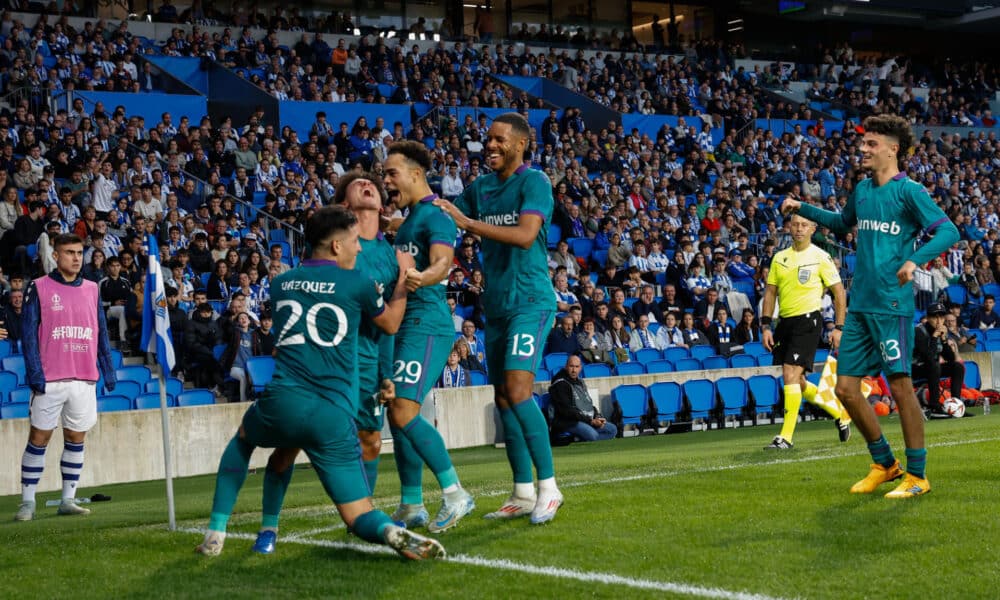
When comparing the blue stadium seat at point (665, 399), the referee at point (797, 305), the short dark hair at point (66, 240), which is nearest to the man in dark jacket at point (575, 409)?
the blue stadium seat at point (665, 399)

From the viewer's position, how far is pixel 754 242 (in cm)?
2692

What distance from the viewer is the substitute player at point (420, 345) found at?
6.69 metres

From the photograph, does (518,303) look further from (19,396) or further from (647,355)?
(647,355)

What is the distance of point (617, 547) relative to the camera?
5988 mm

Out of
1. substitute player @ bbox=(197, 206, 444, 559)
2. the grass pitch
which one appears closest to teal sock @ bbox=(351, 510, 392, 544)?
substitute player @ bbox=(197, 206, 444, 559)

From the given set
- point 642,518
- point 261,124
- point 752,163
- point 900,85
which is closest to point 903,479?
point 642,518

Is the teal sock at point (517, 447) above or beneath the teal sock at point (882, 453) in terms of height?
above

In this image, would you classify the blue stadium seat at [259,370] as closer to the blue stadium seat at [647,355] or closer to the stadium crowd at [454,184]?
the stadium crowd at [454,184]

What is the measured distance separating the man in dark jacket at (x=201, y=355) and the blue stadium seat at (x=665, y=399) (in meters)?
6.19

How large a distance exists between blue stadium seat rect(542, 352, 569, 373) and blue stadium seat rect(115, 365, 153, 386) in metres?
5.70

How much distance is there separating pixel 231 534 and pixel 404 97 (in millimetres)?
22924

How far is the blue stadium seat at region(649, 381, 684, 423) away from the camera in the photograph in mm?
17578

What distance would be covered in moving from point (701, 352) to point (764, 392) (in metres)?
1.70

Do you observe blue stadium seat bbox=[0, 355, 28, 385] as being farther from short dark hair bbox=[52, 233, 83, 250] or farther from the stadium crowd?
short dark hair bbox=[52, 233, 83, 250]
